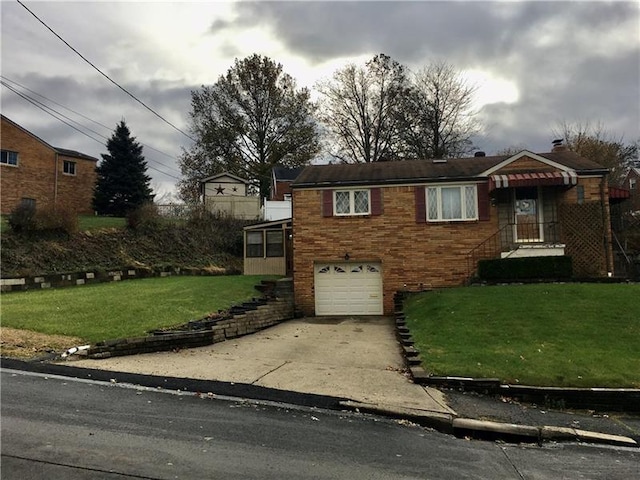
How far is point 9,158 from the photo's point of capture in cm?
2962

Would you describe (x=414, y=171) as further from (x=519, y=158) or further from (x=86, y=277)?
(x=86, y=277)

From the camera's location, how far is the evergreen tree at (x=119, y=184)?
30156mm

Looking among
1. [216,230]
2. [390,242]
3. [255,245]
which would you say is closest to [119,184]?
[216,230]

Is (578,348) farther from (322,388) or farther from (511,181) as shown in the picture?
(511,181)

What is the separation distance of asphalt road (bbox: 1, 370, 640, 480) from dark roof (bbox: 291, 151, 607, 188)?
41.1 ft

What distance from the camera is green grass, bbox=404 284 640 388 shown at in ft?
26.0

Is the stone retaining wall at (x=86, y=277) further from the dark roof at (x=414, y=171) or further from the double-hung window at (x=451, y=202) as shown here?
the double-hung window at (x=451, y=202)

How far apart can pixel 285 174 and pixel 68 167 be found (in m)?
16.7

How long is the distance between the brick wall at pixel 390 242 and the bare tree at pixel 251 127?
951 inches

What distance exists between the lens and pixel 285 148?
41000mm

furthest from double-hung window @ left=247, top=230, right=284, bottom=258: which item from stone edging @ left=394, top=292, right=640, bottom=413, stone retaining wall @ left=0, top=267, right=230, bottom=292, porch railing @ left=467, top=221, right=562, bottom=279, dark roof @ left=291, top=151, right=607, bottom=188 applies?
stone edging @ left=394, top=292, right=640, bottom=413

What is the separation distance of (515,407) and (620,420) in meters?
1.52

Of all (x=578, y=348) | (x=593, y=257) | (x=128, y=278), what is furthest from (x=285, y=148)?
(x=578, y=348)

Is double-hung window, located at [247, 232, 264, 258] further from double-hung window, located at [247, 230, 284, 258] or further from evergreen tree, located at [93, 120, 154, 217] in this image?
evergreen tree, located at [93, 120, 154, 217]
